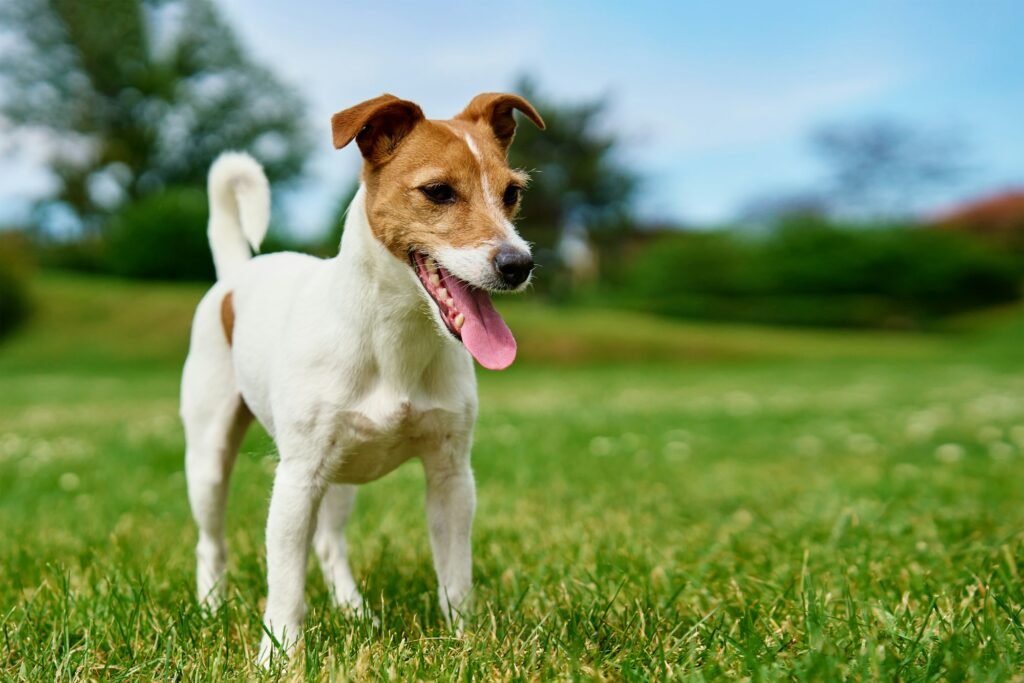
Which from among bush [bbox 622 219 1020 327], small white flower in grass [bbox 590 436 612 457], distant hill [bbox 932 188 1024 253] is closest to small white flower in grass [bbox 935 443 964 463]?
small white flower in grass [bbox 590 436 612 457]

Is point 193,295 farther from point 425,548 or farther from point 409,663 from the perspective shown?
point 409,663

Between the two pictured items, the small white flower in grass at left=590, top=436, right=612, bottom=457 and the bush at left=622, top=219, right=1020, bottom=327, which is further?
the bush at left=622, top=219, right=1020, bottom=327

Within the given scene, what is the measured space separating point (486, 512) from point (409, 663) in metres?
2.54

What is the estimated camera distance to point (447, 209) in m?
2.67

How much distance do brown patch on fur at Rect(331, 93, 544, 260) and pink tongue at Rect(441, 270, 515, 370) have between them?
13 centimetres

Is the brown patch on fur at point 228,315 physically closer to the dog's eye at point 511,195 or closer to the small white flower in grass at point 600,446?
the dog's eye at point 511,195

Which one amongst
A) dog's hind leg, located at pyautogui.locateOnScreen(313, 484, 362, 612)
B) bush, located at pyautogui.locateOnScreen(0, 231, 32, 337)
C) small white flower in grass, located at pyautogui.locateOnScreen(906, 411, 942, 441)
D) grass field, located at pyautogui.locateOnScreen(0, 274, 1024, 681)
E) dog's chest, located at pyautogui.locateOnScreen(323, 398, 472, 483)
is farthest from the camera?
bush, located at pyautogui.locateOnScreen(0, 231, 32, 337)

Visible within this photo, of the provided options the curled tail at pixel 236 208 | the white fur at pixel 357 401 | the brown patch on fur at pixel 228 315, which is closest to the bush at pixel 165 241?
the curled tail at pixel 236 208

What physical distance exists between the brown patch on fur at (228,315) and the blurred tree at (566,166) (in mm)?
28196

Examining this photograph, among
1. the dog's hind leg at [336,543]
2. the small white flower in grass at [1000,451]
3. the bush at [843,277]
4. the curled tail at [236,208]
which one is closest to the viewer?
the dog's hind leg at [336,543]

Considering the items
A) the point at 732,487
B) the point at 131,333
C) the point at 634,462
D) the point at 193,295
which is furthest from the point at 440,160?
the point at 193,295

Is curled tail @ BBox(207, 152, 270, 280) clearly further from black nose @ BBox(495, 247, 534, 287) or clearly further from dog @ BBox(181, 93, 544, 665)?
black nose @ BBox(495, 247, 534, 287)

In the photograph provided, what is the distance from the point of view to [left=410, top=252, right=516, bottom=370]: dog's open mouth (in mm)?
2535

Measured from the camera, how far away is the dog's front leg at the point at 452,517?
293cm
